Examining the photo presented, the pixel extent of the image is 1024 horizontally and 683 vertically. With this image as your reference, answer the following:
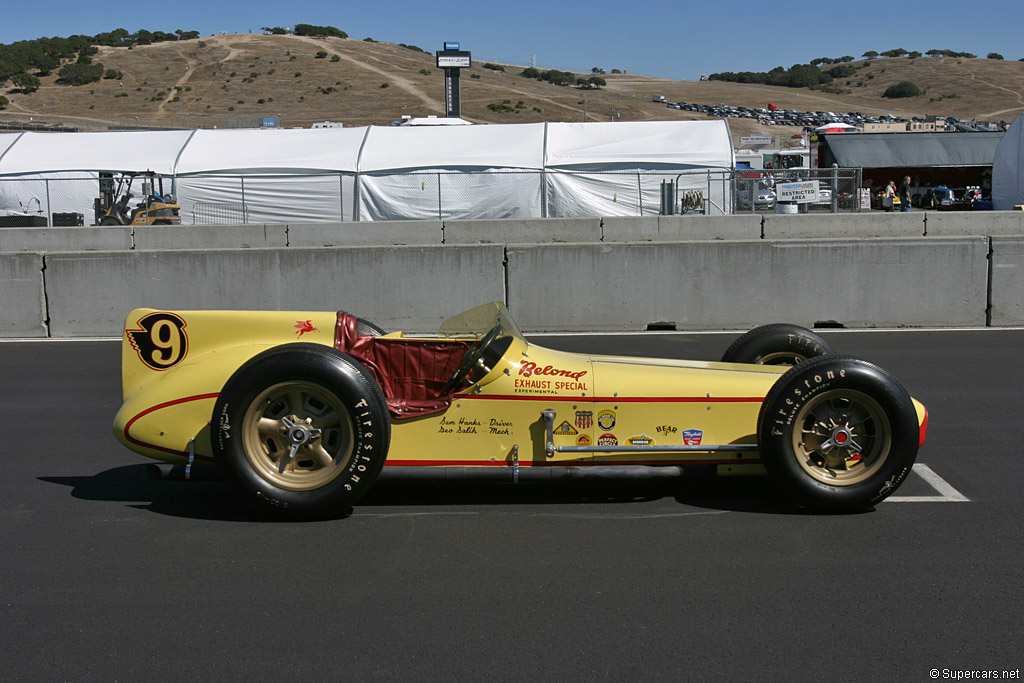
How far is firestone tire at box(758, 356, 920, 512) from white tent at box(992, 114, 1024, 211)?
95.5 ft

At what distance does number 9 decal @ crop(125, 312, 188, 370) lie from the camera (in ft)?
17.4

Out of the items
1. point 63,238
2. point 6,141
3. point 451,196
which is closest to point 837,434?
point 63,238

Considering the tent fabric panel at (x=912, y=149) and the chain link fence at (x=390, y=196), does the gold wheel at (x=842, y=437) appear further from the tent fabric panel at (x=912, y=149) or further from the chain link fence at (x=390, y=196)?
the tent fabric panel at (x=912, y=149)

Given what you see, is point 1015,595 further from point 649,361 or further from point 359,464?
point 359,464

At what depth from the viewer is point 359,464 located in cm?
475

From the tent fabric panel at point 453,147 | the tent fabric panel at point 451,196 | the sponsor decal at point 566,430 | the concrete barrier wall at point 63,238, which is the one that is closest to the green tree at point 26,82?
the tent fabric panel at point 453,147

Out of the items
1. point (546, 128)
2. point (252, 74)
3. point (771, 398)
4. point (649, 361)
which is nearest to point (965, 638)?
point (771, 398)

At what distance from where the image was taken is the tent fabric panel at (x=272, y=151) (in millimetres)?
→ 25812

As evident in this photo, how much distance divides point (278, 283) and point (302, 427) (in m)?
7.16

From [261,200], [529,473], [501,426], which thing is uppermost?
[261,200]

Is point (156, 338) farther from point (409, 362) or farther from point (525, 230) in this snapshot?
point (525, 230)

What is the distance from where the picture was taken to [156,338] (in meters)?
5.29

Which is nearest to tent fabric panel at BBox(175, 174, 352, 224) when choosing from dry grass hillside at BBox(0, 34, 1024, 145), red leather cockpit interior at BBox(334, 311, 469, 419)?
red leather cockpit interior at BBox(334, 311, 469, 419)

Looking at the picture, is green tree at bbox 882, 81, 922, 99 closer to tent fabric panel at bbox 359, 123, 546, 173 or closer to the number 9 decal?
tent fabric panel at bbox 359, 123, 546, 173
